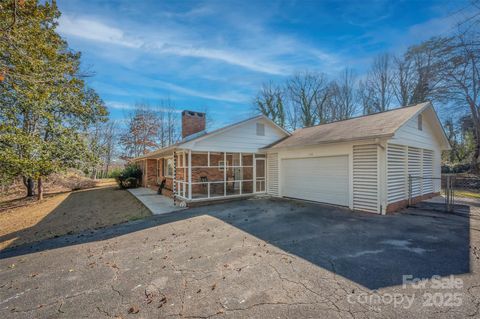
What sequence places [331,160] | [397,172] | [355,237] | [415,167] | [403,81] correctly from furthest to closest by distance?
[403,81] → [415,167] → [331,160] → [397,172] → [355,237]

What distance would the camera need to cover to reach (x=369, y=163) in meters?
7.63

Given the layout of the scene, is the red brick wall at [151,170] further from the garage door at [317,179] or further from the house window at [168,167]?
the garage door at [317,179]

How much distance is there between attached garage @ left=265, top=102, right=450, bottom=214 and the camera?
747 centimetres

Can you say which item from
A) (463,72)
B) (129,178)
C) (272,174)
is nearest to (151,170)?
(129,178)

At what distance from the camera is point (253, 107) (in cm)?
2780

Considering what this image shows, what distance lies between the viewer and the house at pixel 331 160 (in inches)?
301

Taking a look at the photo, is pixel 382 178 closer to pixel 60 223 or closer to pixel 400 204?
pixel 400 204

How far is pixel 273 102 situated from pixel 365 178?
20.1 m

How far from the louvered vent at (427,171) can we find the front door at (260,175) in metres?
7.71

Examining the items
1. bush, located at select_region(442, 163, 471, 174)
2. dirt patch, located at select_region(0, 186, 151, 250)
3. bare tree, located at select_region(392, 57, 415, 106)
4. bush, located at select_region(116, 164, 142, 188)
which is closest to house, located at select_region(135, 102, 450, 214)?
dirt patch, located at select_region(0, 186, 151, 250)

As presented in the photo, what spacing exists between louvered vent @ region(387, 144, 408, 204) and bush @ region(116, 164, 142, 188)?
18.2m

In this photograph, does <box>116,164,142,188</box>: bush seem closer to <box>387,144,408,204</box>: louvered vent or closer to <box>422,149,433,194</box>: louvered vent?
<box>387,144,408,204</box>: louvered vent

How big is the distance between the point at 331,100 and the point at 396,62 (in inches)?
275

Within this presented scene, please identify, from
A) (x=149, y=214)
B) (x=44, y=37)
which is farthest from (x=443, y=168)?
(x=44, y=37)
